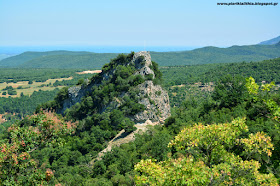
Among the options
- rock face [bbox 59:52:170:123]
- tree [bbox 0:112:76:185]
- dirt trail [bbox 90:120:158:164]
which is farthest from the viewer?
rock face [bbox 59:52:170:123]

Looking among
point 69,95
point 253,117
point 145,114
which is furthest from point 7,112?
point 253,117

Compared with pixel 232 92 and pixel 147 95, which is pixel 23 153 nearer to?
pixel 232 92

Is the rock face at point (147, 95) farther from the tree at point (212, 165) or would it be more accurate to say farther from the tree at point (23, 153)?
the tree at point (212, 165)

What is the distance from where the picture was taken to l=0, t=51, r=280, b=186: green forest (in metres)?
11.1

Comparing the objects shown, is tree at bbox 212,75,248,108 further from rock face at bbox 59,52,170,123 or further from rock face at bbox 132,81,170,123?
rock face at bbox 59,52,170,123

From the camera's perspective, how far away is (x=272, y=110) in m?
13.9

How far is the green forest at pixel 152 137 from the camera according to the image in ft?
36.5

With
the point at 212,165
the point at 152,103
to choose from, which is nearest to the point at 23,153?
the point at 212,165

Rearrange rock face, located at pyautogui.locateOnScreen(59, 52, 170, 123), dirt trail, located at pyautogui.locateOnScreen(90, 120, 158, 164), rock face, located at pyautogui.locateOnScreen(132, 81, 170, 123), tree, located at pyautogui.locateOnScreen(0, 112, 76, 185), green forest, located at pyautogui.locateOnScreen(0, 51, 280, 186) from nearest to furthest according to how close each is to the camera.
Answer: green forest, located at pyautogui.locateOnScreen(0, 51, 280, 186) → tree, located at pyautogui.locateOnScreen(0, 112, 76, 185) → dirt trail, located at pyautogui.locateOnScreen(90, 120, 158, 164) → rock face, located at pyautogui.locateOnScreen(132, 81, 170, 123) → rock face, located at pyautogui.locateOnScreen(59, 52, 170, 123)

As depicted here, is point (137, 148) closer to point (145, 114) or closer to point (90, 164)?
point (90, 164)

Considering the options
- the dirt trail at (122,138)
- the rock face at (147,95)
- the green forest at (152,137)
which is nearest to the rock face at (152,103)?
the rock face at (147,95)

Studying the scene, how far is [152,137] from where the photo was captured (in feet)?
145

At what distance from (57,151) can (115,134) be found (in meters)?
12.9

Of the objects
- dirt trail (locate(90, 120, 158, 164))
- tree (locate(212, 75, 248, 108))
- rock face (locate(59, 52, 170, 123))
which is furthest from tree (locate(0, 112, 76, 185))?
rock face (locate(59, 52, 170, 123))
